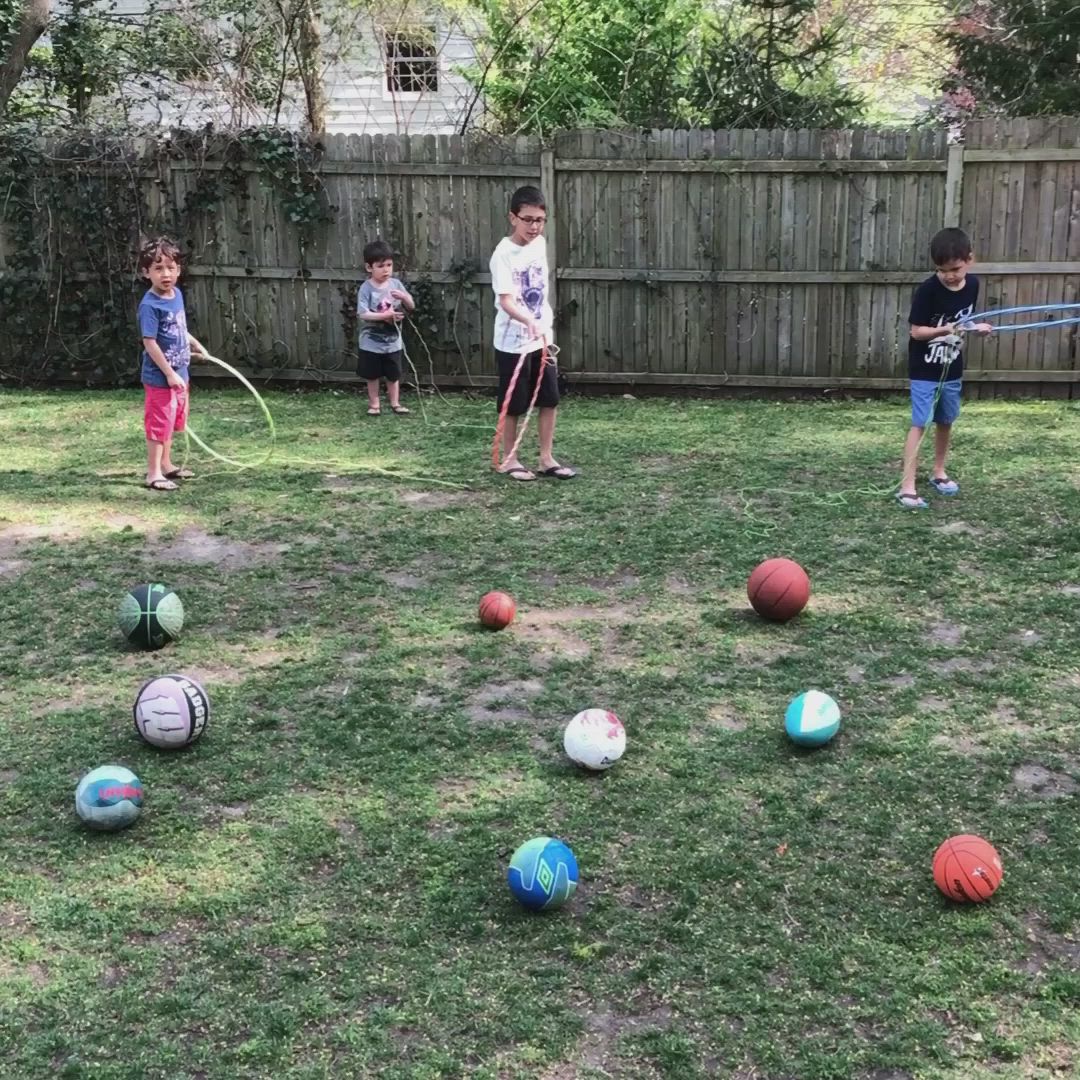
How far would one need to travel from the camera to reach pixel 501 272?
6961 mm

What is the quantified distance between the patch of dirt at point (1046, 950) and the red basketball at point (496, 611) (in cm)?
242

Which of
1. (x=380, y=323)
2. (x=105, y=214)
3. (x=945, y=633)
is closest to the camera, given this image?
(x=945, y=633)

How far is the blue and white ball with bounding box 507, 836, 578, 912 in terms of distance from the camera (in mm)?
2881

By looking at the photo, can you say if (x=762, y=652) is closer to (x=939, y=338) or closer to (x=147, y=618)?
(x=147, y=618)

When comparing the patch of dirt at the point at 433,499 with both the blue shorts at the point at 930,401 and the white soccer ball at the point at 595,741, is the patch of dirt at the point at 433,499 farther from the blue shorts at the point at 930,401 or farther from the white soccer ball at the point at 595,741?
the white soccer ball at the point at 595,741

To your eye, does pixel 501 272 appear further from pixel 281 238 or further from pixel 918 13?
pixel 918 13

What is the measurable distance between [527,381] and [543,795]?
4138 millimetres

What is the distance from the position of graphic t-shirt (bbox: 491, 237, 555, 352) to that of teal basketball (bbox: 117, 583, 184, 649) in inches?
124

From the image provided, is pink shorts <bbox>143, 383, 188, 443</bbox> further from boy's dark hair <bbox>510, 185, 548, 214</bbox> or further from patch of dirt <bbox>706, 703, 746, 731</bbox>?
patch of dirt <bbox>706, 703, 746, 731</bbox>

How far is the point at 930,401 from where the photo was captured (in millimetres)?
6473

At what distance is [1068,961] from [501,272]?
521cm

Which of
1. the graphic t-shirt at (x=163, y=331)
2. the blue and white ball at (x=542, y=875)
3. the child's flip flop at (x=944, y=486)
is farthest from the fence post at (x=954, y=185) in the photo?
the blue and white ball at (x=542, y=875)

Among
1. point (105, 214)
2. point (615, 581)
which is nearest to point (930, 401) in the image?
point (615, 581)

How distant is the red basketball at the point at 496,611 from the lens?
4754 mm
